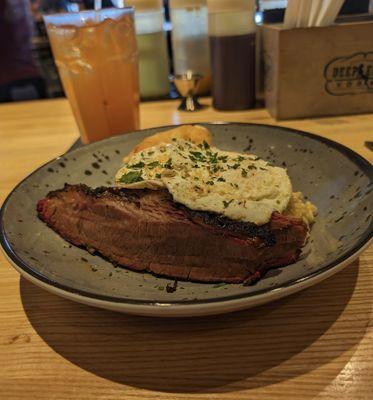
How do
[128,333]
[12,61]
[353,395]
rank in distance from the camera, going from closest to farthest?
[353,395] < [128,333] < [12,61]

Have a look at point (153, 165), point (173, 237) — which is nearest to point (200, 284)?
point (173, 237)

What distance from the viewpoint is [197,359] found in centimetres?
69

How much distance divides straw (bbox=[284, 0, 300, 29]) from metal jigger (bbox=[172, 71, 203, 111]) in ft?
1.81

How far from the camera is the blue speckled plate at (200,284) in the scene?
645mm

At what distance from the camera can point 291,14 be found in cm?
169

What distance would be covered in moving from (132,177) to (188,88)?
123 cm

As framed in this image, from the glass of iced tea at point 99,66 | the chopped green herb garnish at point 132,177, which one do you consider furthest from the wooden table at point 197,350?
the glass of iced tea at point 99,66

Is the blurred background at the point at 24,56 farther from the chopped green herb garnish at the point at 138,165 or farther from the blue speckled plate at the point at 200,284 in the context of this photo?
the chopped green herb garnish at the point at 138,165

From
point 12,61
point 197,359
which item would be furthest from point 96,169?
point 12,61

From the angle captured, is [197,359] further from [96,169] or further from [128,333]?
[96,169]

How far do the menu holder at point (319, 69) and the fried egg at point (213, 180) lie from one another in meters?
0.82

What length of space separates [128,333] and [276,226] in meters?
0.35

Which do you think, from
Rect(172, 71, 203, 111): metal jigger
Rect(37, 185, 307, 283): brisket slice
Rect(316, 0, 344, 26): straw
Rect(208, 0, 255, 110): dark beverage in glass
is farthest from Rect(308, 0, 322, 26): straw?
Rect(37, 185, 307, 283): brisket slice

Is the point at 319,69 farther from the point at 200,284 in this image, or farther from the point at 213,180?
the point at 200,284
